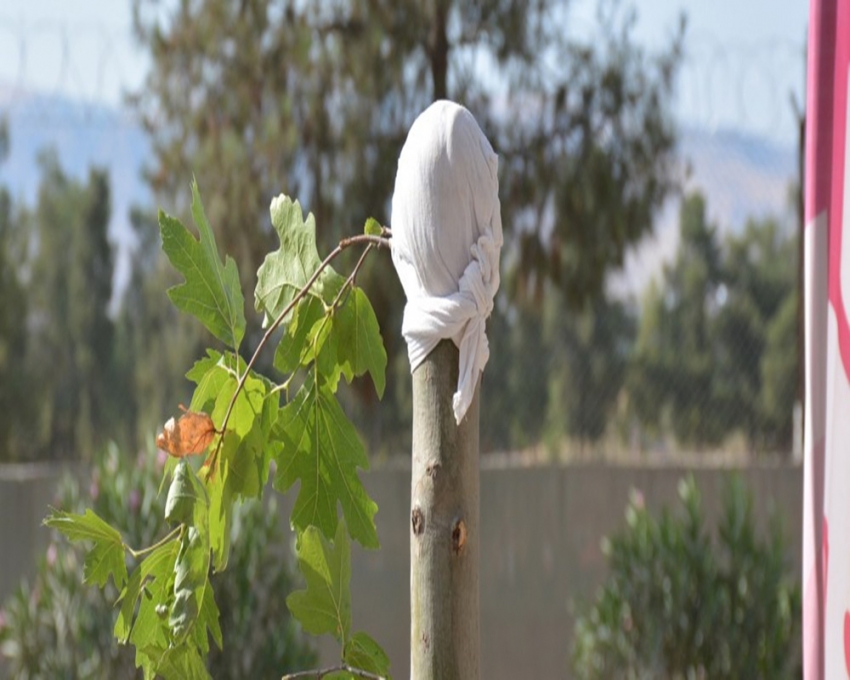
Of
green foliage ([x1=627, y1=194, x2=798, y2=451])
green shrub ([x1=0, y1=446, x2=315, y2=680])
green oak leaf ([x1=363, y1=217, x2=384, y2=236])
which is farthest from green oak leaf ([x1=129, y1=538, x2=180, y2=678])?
green foliage ([x1=627, y1=194, x2=798, y2=451])

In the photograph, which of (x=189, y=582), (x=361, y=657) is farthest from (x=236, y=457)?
(x=361, y=657)

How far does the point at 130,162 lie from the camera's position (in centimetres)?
527

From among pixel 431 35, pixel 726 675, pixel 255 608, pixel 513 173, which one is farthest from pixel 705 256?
pixel 255 608

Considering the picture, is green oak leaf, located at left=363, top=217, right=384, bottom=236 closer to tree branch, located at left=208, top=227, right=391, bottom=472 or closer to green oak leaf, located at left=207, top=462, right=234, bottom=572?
tree branch, located at left=208, top=227, right=391, bottom=472

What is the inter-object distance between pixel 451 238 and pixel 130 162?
428 cm

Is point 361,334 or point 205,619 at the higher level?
point 361,334

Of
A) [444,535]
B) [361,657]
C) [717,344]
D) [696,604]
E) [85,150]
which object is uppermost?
[85,150]

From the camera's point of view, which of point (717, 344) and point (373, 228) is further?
point (717, 344)

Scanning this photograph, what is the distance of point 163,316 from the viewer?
5266 millimetres

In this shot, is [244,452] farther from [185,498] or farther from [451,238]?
[451,238]

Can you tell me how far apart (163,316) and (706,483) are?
210 cm

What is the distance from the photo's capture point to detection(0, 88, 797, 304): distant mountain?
16.7 feet

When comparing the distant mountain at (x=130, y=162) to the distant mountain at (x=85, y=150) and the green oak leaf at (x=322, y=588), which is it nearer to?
the distant mountain at (x=85, y=150)

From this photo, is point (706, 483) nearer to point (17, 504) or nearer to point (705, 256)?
point (705, 256)
